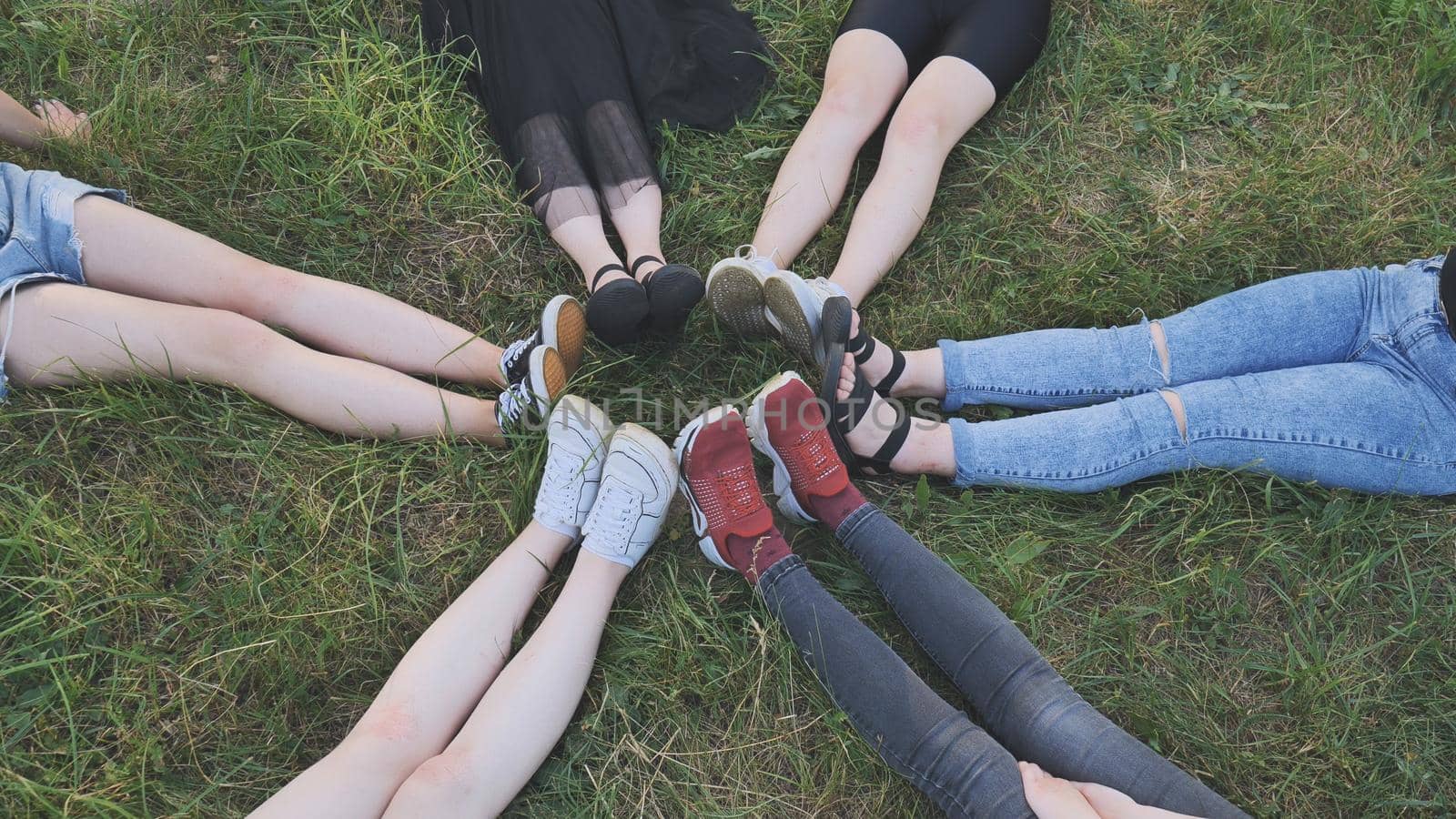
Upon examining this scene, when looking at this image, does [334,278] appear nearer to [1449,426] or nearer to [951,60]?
[951,60]

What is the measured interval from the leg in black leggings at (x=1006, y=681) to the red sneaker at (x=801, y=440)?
0.13 meters

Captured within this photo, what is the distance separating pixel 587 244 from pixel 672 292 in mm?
455

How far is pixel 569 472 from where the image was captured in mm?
2580

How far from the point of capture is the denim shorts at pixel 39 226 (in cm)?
253

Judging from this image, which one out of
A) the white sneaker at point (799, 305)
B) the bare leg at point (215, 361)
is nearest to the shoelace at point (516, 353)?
the bare leg at point (215, 361)

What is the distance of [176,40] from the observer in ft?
10.8

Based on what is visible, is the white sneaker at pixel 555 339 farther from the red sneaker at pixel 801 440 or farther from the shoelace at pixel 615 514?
the red sneaker at pixel 801 440

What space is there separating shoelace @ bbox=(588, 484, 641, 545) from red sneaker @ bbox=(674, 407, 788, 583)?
207mm

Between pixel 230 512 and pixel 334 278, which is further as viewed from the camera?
pixel 334 278

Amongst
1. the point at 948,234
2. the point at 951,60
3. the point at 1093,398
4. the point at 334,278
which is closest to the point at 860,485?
the point at 1093,398

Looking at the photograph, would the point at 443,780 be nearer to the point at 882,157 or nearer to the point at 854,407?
the point at 854,407

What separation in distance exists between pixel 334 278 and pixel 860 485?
1.99 metres

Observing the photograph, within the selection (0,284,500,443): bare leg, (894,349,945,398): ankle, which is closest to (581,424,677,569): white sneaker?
(0,284,500,443): bare leg

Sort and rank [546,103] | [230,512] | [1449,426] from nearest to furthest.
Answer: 1. [1449,426]
2. [230,512]
3. [546,103]
